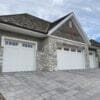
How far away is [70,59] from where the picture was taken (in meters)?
13.1

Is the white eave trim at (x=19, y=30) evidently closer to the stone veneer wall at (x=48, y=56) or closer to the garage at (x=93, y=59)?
the stone veneer wall at (x=48, y=56)

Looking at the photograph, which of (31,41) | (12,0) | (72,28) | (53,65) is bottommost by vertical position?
(53,65)

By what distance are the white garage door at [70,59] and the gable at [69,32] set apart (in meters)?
1.43

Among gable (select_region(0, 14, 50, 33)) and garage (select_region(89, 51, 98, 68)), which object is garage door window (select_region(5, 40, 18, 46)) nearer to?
gable (select_region(0, 14, 50, 33))

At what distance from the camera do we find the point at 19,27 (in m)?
9.52

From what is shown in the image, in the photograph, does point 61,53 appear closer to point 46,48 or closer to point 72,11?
point 46,48

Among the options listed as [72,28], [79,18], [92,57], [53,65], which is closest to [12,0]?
[53,65]

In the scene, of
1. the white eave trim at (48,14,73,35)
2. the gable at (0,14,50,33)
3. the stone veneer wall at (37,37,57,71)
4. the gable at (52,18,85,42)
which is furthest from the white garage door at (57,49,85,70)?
the gable at (0,14,50,33)

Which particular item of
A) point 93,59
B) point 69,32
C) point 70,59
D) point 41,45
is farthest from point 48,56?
point 93,59

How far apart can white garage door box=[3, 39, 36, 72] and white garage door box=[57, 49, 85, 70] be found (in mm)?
2701

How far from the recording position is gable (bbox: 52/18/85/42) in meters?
12.4

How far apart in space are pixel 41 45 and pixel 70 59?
3.50 metres

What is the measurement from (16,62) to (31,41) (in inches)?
90.9

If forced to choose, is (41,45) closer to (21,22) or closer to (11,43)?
(21,22)
